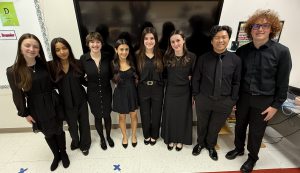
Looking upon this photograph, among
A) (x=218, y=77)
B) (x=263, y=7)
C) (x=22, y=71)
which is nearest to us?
(x=22, y=71)

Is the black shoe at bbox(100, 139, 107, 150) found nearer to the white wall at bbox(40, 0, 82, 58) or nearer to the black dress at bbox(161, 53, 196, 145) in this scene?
the black dress at bbox(161, 53, 196, 145)

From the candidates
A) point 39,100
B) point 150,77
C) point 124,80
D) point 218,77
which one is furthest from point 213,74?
point 39,100

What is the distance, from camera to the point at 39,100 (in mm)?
1853

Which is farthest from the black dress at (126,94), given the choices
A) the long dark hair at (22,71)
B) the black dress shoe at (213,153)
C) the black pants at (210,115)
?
the black dress shoe at (213,153)

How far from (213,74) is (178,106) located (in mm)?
561

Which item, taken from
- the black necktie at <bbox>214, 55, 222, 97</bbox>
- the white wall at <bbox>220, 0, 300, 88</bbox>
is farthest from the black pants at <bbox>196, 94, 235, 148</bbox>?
the white wall at <bbox>220, 0, 300, 88</bbox>

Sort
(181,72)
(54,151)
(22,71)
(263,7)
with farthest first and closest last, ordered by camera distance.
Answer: (263,7)
(54,151)
(181,72)
(22,71)

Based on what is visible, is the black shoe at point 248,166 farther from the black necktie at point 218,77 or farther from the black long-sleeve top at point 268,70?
the black necktie at point 218,77

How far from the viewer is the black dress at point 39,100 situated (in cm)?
177

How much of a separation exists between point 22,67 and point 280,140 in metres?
3.22

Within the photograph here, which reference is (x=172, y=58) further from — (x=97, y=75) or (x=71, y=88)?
(x=71, y=88)

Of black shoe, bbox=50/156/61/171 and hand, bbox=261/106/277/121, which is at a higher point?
hand, bbox=261/106/277/121

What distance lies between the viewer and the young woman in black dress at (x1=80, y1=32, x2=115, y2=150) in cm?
204

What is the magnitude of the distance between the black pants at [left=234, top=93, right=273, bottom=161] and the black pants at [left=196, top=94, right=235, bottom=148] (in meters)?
0.12
